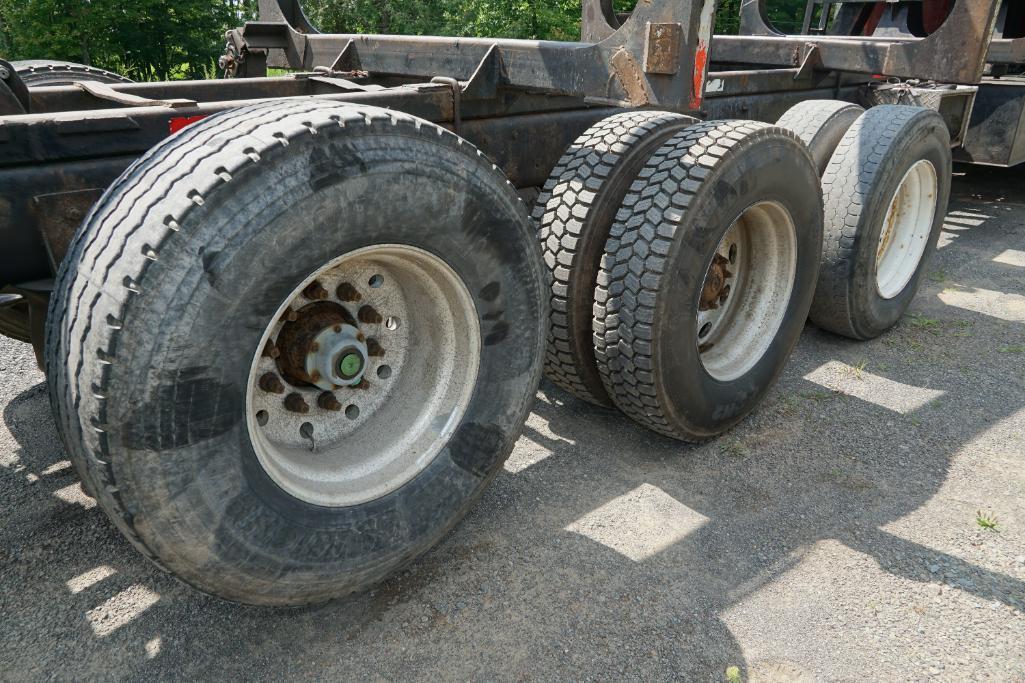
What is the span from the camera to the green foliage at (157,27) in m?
13.1

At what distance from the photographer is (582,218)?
294cm

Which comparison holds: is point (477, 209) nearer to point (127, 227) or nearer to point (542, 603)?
point (127, 227)

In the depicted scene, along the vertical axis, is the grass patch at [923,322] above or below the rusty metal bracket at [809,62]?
below

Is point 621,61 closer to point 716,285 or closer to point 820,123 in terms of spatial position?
point 716,285

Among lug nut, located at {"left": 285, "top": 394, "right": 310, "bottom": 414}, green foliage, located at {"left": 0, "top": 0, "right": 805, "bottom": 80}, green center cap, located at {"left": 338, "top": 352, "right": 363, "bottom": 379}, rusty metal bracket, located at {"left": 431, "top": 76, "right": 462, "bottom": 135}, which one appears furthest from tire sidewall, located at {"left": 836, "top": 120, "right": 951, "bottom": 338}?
green foliage, located at {"left": 0, "top": 0, "right": 805, "bottom": 80}

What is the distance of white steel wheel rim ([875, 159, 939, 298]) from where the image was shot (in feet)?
14.9

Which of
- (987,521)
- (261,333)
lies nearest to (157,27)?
(261,333)

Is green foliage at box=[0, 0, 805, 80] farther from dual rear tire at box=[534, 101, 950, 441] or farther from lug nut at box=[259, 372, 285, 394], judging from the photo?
lug nut at box=[259, 372, 285, 394]

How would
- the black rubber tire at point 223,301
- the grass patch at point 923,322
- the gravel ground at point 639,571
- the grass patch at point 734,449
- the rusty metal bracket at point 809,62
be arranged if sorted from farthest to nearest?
the rusty metal bracket at point 809,62 → the grass patch at point 923,322 → the grass patch at point 734,449 → the gravel ground at point 639,571 → the black rubber tire at point 223,301

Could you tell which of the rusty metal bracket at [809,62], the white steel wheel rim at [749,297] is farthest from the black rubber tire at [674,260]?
the rusty metal bracket at [809,62]

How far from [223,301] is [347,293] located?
0.59 meters

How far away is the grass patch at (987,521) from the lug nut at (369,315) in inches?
87.5

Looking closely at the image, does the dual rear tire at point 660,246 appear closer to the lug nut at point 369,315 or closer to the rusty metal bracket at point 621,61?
the rusty metal bracket at point 621,61

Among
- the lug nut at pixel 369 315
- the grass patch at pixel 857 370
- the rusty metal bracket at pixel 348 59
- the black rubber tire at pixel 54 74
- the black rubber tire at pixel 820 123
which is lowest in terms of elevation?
the grass patch at pixel 857 370
